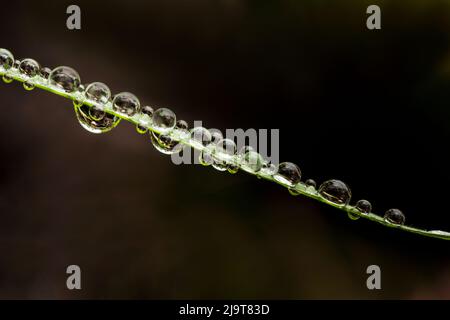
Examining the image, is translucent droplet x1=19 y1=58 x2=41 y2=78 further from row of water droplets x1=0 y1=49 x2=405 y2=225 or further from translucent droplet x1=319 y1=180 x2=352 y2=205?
translucent droplet x1=319 y1=180 x2=352 y2=205

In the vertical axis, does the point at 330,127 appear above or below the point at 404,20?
below

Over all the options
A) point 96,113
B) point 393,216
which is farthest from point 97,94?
point 393,216

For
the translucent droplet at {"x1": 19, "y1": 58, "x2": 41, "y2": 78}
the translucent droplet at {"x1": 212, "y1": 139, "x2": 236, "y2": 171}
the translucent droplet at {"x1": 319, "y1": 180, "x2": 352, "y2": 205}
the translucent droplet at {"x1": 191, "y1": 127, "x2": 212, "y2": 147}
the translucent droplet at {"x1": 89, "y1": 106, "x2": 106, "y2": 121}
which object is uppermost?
the translucent droplet at {"x1": 19, "y1": 58, "x2": 41, "y2": 78}

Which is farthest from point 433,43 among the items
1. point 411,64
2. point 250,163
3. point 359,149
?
point 250,163

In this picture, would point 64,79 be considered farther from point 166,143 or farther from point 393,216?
point 393,216

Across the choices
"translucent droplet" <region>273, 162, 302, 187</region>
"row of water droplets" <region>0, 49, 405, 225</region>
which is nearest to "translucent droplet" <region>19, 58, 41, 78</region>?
"row of water droplets" <region>0, 49, 405, 225</region>

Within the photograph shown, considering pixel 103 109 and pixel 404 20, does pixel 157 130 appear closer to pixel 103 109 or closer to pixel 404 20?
pixel 103 109

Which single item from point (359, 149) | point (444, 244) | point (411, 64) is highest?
point (411, 64)
